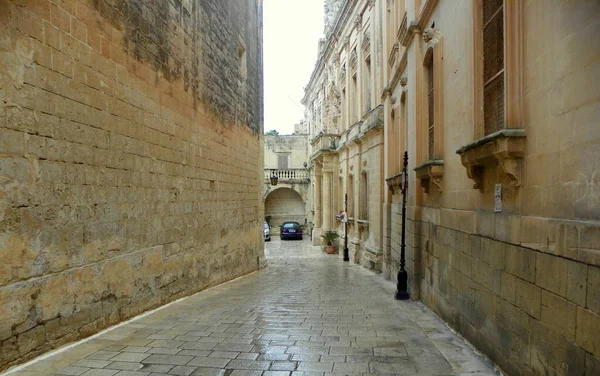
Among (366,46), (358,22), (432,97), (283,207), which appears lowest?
(283,207)

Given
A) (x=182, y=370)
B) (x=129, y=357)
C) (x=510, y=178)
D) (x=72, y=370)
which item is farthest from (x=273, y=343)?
(x=510, y=178)

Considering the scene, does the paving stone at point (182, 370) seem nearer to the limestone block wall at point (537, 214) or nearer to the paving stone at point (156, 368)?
the paving stone at point (156, 368)

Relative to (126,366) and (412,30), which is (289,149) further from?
(126,366)

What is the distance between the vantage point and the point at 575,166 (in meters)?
2.98

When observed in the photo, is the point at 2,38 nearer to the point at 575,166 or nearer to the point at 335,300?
the point at 575,166

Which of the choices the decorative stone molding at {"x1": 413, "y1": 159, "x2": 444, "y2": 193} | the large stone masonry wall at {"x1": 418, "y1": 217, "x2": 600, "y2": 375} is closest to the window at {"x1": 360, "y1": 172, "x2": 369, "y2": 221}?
the decorative stone molding at {"x1": 413, "y1": 159, "x2": 444, "y2": 193}

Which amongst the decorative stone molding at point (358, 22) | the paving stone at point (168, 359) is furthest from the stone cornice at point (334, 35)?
the paving stone at point (168, 359)

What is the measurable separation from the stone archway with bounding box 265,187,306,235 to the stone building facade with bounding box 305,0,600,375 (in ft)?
98.8

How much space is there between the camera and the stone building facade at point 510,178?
288 cm

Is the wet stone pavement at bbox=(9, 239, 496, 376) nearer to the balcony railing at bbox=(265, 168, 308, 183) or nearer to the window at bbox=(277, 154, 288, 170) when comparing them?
the balcony railing at bbox=(265, 168, 308, 183)

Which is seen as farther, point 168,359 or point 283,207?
point 283,207

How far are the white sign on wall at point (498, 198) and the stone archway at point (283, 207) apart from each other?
3461cm

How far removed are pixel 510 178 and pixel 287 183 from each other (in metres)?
33.7

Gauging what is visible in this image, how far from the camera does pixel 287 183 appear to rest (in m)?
37.5
